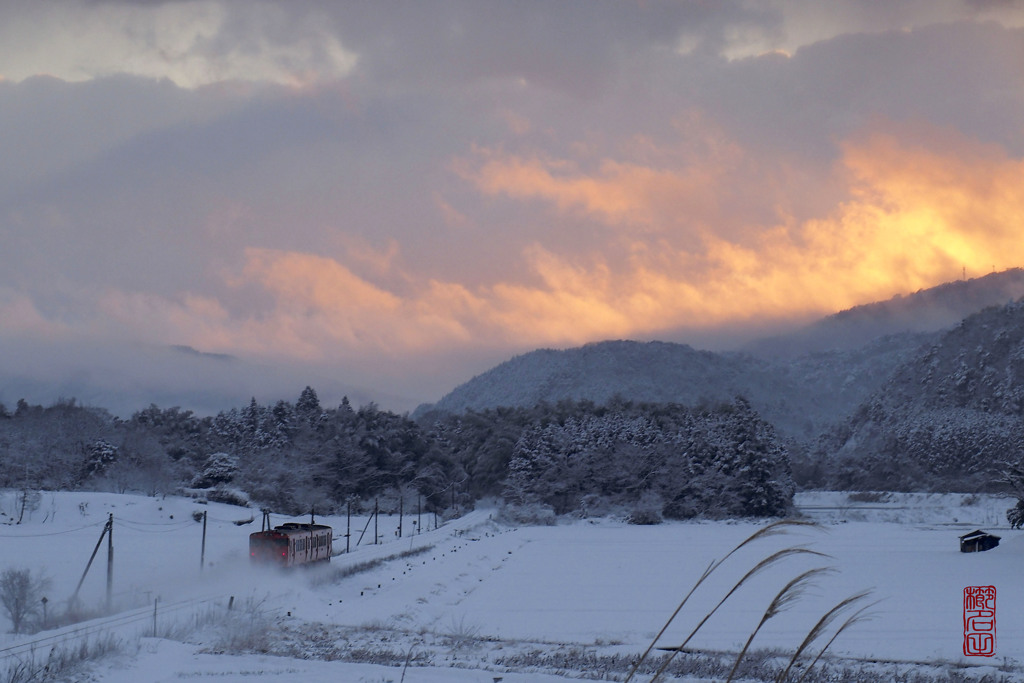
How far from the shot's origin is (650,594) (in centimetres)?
3822

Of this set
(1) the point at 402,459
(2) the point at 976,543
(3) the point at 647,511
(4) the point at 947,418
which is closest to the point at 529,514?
(3) the point at 647,511

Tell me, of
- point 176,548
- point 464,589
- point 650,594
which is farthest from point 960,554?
point 176,548

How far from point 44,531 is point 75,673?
44780mm

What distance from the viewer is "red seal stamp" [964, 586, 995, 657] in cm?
2319

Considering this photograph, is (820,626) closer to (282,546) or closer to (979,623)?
(979,623)

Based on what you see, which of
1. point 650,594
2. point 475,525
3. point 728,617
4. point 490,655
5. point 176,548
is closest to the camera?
point 490,655

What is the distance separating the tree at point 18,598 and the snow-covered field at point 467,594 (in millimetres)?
2347

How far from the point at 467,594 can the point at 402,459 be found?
71.4 m

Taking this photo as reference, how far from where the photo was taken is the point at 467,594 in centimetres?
4031

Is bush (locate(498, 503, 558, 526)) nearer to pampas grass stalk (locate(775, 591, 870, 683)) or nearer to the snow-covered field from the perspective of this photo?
the snow-covered field

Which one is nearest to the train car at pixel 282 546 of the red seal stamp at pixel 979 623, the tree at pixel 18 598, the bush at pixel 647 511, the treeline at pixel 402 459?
the tree at pixel 18 598

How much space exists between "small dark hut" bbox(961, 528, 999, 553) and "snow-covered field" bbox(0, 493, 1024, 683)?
0.93 metres

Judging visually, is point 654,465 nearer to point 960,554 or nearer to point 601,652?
point 960,554

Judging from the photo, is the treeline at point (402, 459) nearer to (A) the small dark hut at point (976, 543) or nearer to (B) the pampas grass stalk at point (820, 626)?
(A) the small dark hut at point (976, 543)
